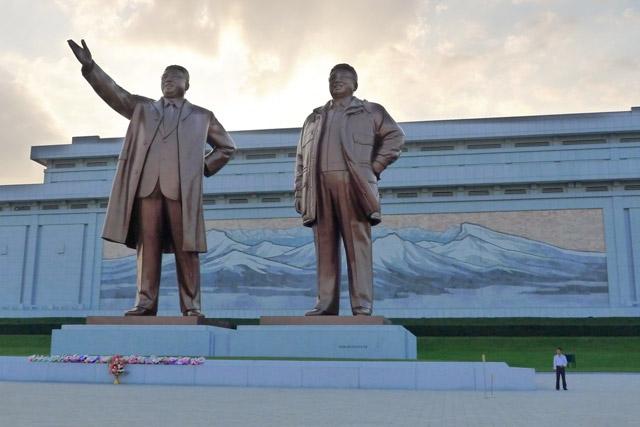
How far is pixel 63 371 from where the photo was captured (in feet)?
30.6

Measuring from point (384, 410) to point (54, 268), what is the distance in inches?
1217

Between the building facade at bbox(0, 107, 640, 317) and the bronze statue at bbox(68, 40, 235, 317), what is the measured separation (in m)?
19.7

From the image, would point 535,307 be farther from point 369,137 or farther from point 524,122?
point 369,137

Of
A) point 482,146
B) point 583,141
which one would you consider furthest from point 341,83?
point 583,141

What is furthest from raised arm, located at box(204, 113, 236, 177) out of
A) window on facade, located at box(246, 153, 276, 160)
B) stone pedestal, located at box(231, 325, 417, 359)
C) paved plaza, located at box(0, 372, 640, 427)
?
window on facade, located at box(246, 153, 276, 160)

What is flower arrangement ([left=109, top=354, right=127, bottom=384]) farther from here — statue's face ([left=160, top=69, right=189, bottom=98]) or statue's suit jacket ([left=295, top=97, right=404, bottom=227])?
statue's face ([left=160, top=69, right=189, bottom=98])

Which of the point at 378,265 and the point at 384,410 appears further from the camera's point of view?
the point at 378,265

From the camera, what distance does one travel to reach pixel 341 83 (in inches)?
400

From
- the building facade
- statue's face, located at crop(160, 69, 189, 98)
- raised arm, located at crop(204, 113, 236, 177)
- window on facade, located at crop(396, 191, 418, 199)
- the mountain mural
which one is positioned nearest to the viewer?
statue's face, located at crop(160, 69, 189, 98)

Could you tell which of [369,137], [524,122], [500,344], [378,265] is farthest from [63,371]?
[524,122]

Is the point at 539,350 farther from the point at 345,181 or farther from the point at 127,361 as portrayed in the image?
the point at 127,361

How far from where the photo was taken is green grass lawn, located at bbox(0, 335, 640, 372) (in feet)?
59.8

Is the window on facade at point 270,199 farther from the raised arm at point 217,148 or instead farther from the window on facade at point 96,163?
the raised arm at point 217,148

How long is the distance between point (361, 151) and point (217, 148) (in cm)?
225
